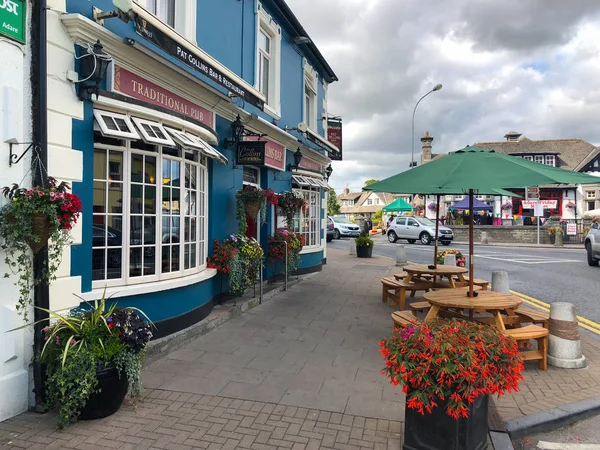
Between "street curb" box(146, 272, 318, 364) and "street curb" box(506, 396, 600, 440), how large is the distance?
3.75 m

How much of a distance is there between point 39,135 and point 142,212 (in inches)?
61.8

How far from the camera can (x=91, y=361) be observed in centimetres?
347

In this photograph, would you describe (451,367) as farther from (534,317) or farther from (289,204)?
(289,204)

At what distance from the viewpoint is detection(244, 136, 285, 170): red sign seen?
8703mm

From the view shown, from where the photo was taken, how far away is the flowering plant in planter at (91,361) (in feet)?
11.2

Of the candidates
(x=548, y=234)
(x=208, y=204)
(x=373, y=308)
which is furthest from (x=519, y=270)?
(x=548, y=234)

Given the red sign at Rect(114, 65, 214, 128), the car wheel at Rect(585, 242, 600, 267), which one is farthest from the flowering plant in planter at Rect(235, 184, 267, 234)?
the car wheel at Rect(585, 242, 600, 267)

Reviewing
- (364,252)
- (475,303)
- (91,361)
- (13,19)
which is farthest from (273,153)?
(364,252)

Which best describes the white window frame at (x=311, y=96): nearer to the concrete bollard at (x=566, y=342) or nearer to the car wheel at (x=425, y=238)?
the concrete bollard at (x=566, y=342)

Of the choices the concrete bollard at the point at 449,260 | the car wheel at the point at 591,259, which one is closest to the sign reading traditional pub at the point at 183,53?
the concrete bollard at the point at 449,260

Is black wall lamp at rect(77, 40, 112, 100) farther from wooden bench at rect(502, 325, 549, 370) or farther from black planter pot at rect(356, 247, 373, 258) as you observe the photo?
black planter pot at rect(356, 247, 373, 258)

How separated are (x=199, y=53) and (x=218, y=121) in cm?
187

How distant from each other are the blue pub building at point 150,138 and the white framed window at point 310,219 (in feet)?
11.1

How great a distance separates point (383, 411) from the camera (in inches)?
153
